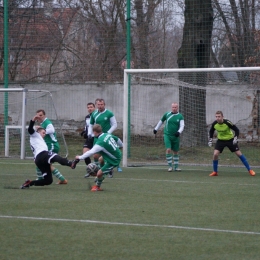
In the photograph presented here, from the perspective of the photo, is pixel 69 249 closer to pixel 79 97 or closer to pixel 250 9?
pixel 250 9

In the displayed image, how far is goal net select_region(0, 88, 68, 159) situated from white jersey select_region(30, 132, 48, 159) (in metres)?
7.34

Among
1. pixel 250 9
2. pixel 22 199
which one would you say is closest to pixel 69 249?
pixel 22 199

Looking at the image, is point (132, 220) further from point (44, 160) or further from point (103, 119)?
point (103, 119)

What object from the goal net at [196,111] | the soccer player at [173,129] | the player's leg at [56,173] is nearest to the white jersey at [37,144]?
the player's leg at [56,173]

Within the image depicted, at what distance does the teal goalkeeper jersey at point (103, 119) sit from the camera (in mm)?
14812

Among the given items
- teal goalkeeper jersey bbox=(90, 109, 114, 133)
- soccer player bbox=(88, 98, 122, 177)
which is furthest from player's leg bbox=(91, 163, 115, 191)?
teal goalkeeper jersey bbox=(90, 109, 114, 133)

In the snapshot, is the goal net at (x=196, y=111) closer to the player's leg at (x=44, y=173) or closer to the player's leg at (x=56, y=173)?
the player's leg at (x=56, y=173)

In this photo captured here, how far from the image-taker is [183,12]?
782 inches

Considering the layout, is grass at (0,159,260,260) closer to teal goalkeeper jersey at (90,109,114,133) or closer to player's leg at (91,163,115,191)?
player's leg at (91,163,115,191)

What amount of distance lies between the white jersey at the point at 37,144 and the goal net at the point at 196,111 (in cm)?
520

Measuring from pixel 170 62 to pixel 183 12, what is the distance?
2062mm

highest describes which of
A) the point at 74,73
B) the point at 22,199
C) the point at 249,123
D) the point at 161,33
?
the point at 161,33

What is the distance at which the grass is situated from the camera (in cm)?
614

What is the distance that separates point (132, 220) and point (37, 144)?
165 inches
